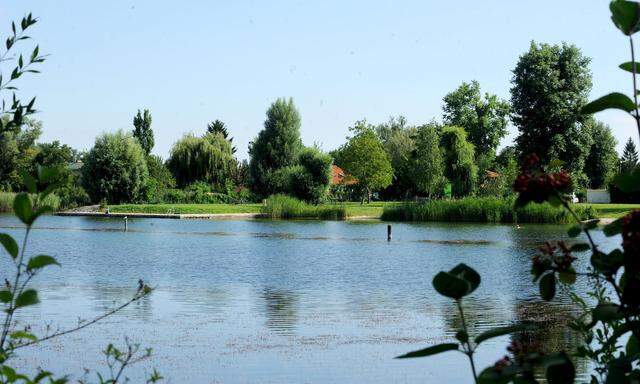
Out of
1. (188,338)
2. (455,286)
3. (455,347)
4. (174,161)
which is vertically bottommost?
(188,338)

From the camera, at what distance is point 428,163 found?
198 feet

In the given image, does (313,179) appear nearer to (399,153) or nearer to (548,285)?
(399,153)

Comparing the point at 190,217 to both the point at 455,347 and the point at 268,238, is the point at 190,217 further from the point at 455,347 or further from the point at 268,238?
the point at 455,347

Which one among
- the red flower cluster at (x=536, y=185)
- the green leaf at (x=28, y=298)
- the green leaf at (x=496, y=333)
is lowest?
the green leaf at (x=496, y=333)

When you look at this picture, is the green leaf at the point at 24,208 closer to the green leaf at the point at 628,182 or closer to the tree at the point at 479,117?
the green leaf at the point at 628,182

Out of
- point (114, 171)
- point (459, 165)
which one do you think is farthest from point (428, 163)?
point (114, 171)

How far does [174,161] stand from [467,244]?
37528 mm

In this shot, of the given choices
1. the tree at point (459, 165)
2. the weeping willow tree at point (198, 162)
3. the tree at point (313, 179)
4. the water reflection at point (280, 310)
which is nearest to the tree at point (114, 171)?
the weeping willow tree at point (198, 162)

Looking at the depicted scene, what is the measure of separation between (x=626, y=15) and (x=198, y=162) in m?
62.4

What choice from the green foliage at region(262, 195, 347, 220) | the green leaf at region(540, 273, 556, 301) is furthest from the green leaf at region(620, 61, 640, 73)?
the green foliage at region(262, 195, 347, 220)

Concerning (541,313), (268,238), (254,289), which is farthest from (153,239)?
(541,313)

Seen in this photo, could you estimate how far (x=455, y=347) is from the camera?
1.77 metres

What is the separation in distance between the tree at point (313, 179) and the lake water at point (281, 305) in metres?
21.6

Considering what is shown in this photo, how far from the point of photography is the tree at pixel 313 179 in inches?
2160
